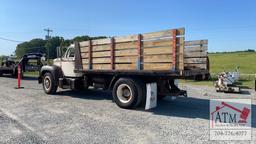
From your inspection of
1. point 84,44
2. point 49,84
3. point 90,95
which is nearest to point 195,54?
point 84,44

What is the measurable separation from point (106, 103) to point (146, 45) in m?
2.76

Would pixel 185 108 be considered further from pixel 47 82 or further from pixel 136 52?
pixel 47 82

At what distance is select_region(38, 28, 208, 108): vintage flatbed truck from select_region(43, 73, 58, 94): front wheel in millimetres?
986

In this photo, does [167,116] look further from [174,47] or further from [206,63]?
[206,63]

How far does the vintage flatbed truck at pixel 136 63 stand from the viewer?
6629 millimetres

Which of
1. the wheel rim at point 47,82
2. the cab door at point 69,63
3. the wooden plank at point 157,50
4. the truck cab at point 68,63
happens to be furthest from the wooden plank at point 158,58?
the wheel rim at point 47,82

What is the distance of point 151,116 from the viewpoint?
671 cm

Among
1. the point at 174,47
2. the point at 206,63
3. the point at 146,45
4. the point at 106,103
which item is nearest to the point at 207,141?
the point at 174,47

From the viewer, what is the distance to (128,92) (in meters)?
7.71

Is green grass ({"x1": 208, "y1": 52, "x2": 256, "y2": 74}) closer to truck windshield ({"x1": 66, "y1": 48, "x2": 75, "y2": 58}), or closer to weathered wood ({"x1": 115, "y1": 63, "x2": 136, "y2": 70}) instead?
truck windshield ({"x1": 66, "y1": 48, "x2": 75, "y2": 58})

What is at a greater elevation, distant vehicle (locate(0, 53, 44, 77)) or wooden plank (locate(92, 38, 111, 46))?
wooden plank (locate(92, 38, 111, 46))

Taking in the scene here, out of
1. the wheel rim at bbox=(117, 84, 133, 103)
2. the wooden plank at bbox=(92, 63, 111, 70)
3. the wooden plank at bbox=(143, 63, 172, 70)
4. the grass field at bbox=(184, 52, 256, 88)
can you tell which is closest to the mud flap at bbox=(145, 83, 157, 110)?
the wooden plank at bbox=(143, 63, 172, 70)

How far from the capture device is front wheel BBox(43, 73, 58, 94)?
410 inches

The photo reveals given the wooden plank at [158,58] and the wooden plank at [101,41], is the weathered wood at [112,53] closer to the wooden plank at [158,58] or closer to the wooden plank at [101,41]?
the wooden plank at [101,41]
